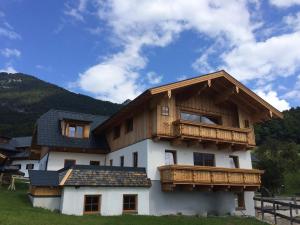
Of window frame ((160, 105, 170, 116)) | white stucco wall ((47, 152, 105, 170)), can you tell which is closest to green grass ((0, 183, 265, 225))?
white stucco wall ((47, 152, 105, 170))

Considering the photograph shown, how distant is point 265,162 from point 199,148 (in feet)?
71.3

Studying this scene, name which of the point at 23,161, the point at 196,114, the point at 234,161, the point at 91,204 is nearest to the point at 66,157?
the point at 91,204

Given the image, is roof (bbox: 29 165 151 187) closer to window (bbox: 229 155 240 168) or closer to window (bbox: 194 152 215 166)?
window (bbox: 194 152 215 166)

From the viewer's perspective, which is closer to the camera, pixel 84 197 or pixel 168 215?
pixel 84 197

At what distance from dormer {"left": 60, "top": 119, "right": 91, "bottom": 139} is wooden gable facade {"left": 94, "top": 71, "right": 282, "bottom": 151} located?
8.49 feet

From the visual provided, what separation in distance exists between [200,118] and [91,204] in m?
10.9

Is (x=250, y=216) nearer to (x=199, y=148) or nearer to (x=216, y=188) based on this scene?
(x=216, y=188)

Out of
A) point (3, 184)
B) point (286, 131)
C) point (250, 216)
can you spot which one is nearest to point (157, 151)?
point (250, 216)

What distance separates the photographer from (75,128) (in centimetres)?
3023

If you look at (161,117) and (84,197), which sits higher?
(161,117)

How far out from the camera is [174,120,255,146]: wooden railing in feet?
71.6

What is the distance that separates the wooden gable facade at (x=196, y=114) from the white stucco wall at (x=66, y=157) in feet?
6.12

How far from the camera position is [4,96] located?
134m

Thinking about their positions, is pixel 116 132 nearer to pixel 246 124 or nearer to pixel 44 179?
pixel 44 179
